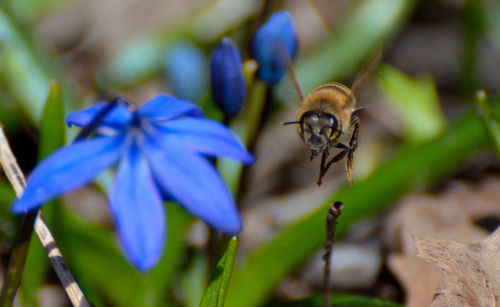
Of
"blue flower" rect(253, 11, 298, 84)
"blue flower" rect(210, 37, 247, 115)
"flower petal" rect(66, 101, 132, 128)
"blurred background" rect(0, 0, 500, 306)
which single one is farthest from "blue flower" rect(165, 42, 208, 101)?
"flower petal" rect(66, 101, 132, 128)

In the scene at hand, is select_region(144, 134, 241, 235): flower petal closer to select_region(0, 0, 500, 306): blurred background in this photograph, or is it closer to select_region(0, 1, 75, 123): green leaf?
select_region(0, 0, 500, 306): blurred background

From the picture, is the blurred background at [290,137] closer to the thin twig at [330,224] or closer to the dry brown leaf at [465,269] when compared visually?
the dry brown leaf at [465,269]

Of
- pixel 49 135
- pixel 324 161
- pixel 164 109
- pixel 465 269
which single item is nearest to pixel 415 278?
pixel 465 269

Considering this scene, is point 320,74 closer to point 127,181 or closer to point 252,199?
point 252,199

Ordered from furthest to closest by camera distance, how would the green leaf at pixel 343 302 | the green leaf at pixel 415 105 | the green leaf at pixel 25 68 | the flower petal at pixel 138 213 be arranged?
1. the green leaf at pixel 415 105
2. the green leaf at pixel 25 68
3. the green leaf at pixel 343 302
4. the flower petal at pixel 138 213

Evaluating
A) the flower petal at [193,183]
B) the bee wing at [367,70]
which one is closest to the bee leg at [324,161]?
the bee wing at [367,70]

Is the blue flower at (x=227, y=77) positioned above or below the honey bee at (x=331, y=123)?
above

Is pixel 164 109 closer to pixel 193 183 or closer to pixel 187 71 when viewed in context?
pixel 193 183
